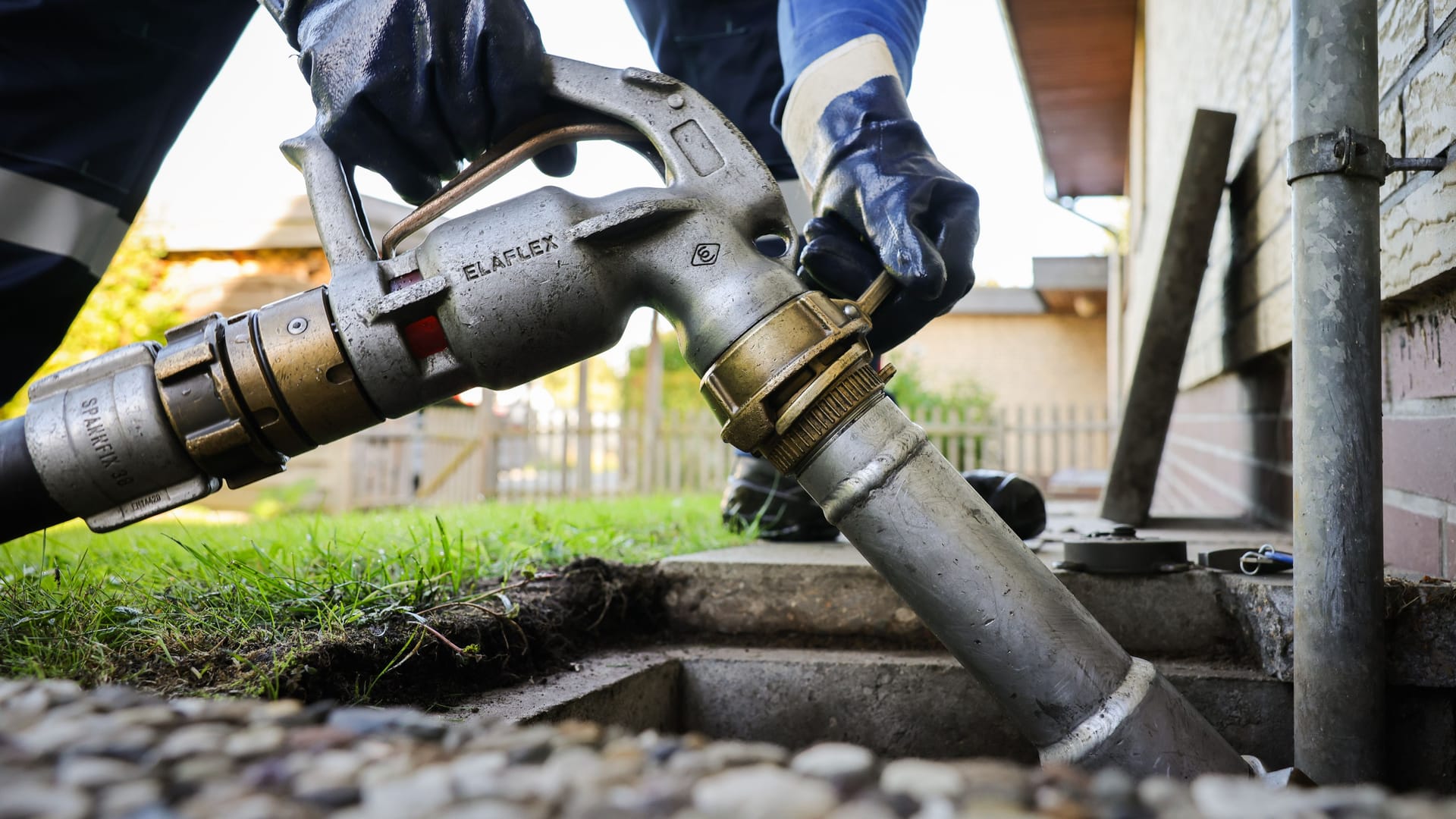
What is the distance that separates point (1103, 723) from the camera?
91 cm

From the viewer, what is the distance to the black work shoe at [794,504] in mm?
1948

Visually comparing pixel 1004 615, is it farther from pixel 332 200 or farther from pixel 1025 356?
pixel 1025 356

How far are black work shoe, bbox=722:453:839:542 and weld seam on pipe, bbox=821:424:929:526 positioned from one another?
1238mm

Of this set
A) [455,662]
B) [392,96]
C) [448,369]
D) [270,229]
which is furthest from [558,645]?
[270,229]

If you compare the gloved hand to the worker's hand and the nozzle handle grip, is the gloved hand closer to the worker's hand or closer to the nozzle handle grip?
the nozzle handle grip

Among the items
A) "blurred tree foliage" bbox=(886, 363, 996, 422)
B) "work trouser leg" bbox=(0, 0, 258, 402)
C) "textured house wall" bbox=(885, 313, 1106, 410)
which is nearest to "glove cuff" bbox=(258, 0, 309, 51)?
"work trouser leg" bbox=(0, 0, 258, 402)

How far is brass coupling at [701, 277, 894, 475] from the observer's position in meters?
0.98

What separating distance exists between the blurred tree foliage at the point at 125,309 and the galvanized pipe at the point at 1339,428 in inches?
313

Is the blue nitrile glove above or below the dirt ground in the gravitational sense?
above

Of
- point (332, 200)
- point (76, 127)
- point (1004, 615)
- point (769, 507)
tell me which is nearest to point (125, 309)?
point (76, 127)

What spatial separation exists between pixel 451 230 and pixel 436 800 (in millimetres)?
806

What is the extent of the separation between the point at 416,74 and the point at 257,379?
408mm

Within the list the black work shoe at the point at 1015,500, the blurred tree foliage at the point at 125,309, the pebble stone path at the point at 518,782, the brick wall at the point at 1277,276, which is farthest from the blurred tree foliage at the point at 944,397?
the pebble stone path at the point at 518,782

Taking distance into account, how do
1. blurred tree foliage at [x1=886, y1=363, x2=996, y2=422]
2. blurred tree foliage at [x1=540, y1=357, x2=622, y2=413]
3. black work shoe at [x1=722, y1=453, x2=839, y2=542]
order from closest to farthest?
black work shoe at [x1=722, y1=453, x2=839, y2=542] → blurred tree foliage at [x1=886, y1=363, x2=996, y2=422] → blurred tree foliage at [x1=540, y1=357, x2=622, y2=413]
